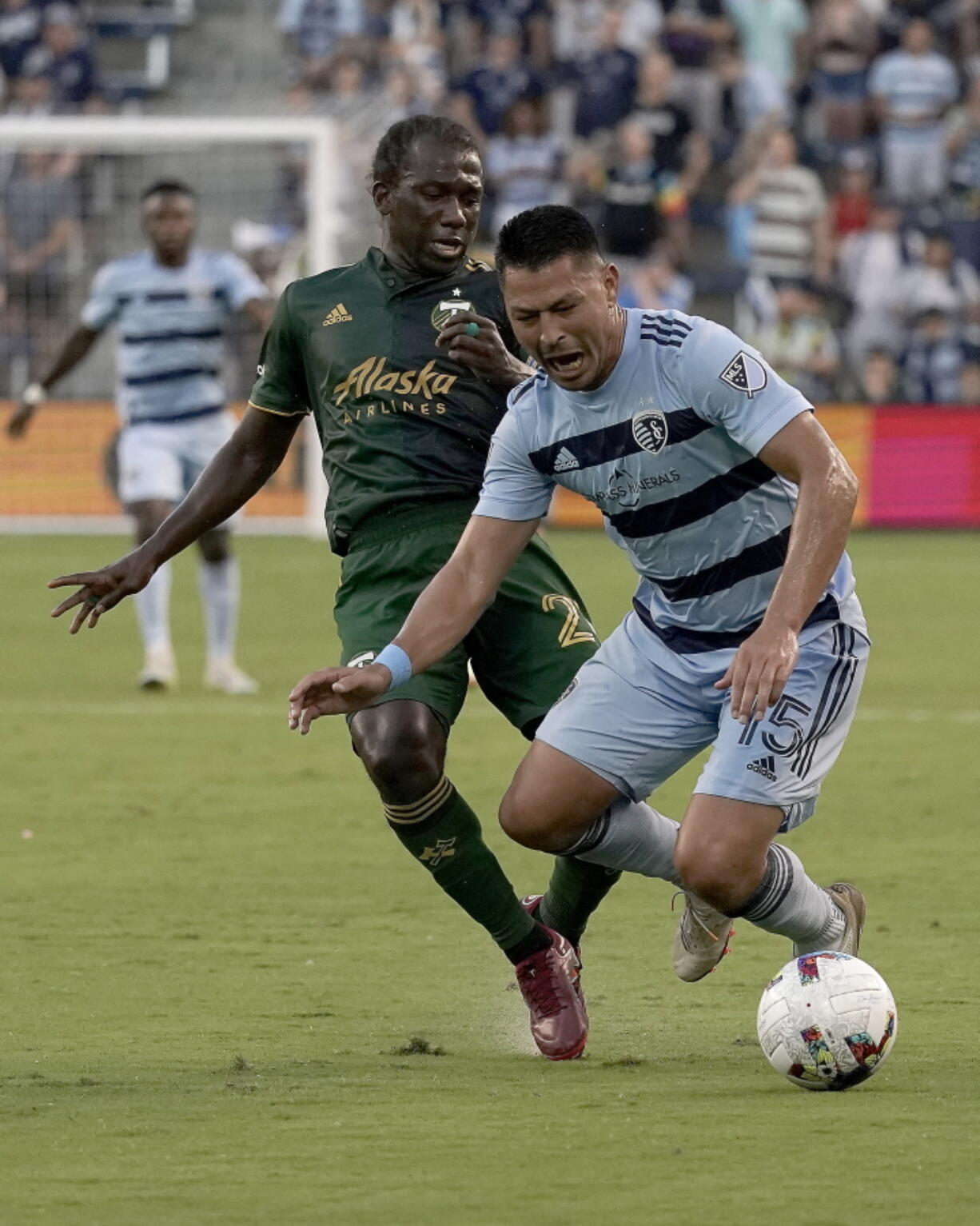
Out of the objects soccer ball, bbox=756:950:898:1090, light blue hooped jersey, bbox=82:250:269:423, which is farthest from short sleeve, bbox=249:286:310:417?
light blue hooped jersey, bbox=82:250:269:423

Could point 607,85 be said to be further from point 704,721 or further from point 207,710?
point 704,721

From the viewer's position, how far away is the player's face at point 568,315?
5004 mm

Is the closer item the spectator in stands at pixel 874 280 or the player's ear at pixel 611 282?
the player's ear at pixel 611 282

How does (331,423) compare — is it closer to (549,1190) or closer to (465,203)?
(465,203)

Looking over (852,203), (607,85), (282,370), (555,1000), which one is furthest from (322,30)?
(555,1000)

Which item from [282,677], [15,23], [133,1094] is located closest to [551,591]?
[133,1094]

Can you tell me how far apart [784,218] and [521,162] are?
2490 millimetres

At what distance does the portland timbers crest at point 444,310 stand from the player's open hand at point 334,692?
120 centimetres

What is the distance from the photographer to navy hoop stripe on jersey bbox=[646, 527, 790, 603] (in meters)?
5.35

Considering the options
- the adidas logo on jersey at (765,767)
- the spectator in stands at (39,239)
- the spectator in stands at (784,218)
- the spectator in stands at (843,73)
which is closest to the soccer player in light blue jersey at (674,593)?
the adidas logo on jersey at (765,767)

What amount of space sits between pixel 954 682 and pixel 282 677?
11.5ft

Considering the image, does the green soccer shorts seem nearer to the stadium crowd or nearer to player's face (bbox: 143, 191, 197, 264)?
player's face (bbox: 143, 191, 197, 264)

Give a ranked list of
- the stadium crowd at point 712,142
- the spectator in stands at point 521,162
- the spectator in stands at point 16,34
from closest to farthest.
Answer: the stadium crowd at point 712,142 → the spectator in stands at point 521,162 → the spectator in stands at point 16,34

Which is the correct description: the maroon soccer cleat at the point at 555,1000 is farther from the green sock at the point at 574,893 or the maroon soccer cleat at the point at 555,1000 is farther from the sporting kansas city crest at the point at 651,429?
the sporting kansas city crest at the point at 651,429
